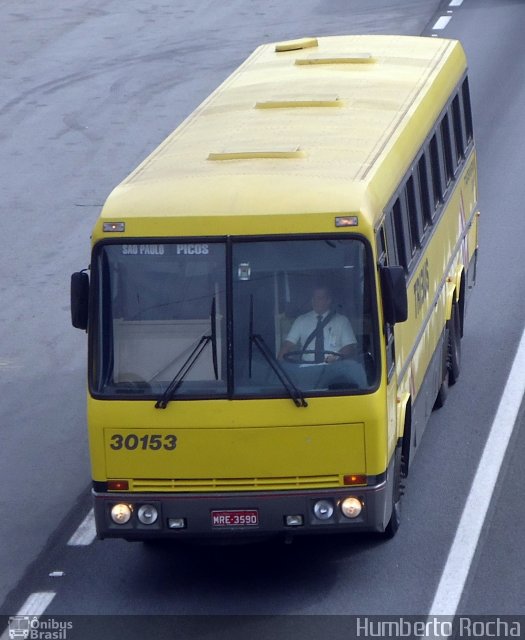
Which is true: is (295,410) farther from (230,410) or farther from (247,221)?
(247,221)

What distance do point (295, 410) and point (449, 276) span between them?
15.1ft

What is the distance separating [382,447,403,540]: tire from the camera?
37.9 ft

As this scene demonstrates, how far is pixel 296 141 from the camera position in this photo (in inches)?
460

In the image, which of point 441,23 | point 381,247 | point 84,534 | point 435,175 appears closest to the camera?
point 381,247

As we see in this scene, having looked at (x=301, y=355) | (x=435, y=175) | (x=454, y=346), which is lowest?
(x=454, y=346)

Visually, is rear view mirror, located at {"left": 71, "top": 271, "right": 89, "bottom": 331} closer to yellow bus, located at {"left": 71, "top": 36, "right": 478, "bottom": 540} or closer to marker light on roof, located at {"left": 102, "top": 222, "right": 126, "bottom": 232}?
yellow bus, located at {"left": 71, "top": 36, "right": 478, "bottom": 540}

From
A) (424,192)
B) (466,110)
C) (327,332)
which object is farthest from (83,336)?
(327,332)

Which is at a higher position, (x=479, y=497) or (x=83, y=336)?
→ (x=479, y=497)

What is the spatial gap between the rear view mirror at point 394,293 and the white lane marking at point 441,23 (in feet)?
A: 67.4

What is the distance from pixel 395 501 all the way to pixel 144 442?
2.24 metres

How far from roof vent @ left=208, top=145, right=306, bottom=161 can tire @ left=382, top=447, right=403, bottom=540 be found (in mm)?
2268

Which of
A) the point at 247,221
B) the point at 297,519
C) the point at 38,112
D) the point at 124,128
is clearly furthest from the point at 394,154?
the point at 38,112

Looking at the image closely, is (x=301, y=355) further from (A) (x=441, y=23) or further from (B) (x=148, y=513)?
(A) (x=441, y=23)

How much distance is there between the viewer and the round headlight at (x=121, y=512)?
10539mm
